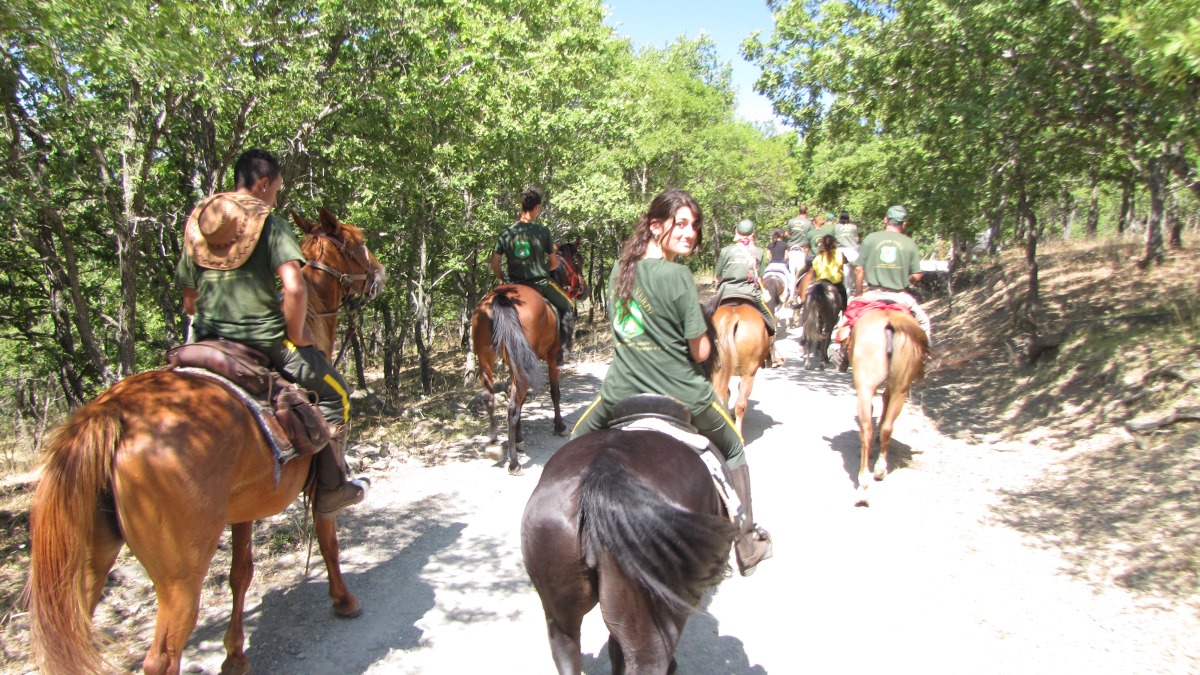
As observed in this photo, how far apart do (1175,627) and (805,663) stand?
2.31 m

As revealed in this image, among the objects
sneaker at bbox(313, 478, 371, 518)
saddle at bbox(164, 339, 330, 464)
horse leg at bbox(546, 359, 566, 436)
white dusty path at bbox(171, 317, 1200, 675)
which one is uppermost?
saddle at bbox(164, 339, 330, 464)

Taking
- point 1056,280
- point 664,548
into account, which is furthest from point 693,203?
point 1056,280

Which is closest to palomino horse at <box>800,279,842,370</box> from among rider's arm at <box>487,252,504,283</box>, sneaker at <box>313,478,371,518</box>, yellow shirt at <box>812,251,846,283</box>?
yellow shirt at <box>812,251,846,283</box>

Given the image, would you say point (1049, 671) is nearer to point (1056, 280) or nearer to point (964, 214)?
point (964, 214)

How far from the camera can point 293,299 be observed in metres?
3.92

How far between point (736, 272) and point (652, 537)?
254 inches

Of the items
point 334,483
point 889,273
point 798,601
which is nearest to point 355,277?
point 334,483

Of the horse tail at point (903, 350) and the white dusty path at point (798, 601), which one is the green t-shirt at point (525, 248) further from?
the horse tail at point (903, 350)

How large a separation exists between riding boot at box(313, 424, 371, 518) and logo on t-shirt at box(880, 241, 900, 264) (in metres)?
5.91

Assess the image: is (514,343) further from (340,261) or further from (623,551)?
(623,551)

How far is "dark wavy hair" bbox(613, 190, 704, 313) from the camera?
3727 millimetres

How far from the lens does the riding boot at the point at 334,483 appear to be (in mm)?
4328

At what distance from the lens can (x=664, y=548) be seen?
2.57 metres

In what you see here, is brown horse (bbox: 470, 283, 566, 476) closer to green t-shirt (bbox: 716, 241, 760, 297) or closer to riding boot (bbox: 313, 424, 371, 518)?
green t-shirt (bbox: 716, 241, 760, 297)
